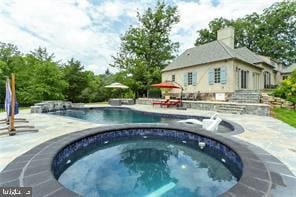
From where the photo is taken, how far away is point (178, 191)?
3.42 metres

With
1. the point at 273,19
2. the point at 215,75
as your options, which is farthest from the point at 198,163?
the point at 273,19

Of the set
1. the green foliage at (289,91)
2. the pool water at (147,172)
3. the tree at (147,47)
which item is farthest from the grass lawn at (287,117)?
the tree at (147,47)

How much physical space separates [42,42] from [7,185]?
23865mm

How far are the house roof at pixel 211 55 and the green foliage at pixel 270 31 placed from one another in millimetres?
11236

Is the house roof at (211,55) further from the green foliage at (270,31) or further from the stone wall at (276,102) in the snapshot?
the green foliage at (270,31)

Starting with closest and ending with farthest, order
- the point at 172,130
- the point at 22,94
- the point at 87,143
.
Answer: the point at 87,143 < the point at 172,130 < the point at 22,94

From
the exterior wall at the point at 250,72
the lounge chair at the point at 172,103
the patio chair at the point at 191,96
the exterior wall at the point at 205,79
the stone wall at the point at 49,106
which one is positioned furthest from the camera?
the patio chair at the point at 191,96

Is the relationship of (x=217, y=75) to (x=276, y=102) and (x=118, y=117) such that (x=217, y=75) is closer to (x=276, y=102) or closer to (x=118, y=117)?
(x=276, y=102)

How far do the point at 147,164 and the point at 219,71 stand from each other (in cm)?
1475

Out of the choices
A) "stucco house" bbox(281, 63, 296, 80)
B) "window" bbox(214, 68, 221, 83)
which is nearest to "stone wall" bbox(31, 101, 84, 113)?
"window" bbox(214, 68, 221, 83)

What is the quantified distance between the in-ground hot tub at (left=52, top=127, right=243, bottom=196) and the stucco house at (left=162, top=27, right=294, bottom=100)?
11990 mm

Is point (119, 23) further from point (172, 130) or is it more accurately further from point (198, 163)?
point (198, 163)

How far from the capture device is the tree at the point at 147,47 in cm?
2347

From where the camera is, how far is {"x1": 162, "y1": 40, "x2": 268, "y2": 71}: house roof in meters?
17.5
